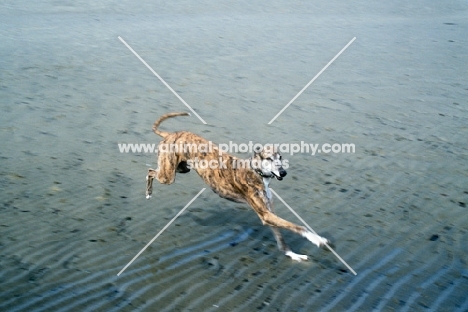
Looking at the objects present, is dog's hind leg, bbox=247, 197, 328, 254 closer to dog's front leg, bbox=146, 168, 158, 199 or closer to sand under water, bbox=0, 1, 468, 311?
sand under water, bbox=0, 1, 468, 311

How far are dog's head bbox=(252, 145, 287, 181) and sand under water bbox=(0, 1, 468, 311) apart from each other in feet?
2.88

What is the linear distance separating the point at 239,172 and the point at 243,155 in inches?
101

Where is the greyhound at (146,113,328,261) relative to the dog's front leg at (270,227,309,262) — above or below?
above

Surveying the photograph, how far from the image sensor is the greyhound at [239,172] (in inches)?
221

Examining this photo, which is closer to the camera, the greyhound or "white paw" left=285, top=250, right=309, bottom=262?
the greyhound

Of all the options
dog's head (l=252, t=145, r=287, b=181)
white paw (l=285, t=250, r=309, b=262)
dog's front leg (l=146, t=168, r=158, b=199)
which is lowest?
white paw (l=285, t=250, r=309, b=262)

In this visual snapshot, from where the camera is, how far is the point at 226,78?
1146 centimetres

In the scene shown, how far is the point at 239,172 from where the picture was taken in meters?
5.96

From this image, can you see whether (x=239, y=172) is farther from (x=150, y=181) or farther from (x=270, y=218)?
(x=150, y=181)

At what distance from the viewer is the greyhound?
5.60 metres

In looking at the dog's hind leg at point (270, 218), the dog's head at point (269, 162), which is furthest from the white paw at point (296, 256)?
the dog's head at point (269, 162)

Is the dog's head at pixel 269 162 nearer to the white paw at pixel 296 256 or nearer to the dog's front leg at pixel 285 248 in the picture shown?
the dog's front leg at pixel 285 248

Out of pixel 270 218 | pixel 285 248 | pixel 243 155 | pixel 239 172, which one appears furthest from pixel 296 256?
pixel 243 155

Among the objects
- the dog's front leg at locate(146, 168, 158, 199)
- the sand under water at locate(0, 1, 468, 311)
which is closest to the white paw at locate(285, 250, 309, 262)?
the sand under water at locate(0, 1, 468, 311)
